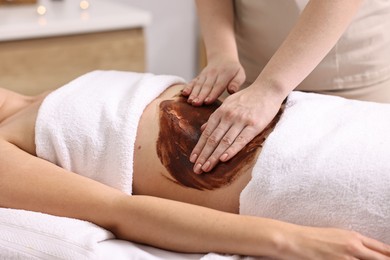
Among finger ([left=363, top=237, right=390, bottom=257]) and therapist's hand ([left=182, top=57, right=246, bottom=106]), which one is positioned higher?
therapist's hand ([left=182, top=57, right=246, bottom=106])

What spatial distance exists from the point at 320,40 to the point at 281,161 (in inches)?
14.0

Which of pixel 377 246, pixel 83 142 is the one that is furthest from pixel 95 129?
pixel 377 246

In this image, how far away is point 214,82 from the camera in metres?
1.55

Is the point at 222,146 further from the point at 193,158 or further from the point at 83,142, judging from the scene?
the point at 83,142

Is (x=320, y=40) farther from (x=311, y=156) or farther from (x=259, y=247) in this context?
(x=259, y=247)

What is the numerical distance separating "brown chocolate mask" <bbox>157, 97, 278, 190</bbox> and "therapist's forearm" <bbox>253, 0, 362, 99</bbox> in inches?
5.6

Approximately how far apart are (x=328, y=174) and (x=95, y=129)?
494 millimetres

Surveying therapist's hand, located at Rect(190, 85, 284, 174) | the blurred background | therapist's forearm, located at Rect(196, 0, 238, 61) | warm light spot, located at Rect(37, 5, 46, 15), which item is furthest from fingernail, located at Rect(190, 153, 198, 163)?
warm light spot, located at Rect(37, 5, 46, 15)

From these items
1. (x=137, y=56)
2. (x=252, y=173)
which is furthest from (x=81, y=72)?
(x=252, y=173)

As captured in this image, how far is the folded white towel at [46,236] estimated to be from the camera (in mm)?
1155

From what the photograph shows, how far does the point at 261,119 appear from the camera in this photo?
4.34 feet

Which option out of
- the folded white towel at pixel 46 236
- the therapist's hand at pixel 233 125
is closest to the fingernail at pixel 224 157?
the therapist's hand at pixel 233 125

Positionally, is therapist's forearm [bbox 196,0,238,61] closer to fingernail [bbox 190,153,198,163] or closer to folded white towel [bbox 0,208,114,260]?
fingernail [bbox 190,153,198,163]

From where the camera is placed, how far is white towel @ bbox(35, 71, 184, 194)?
4.45 ft
